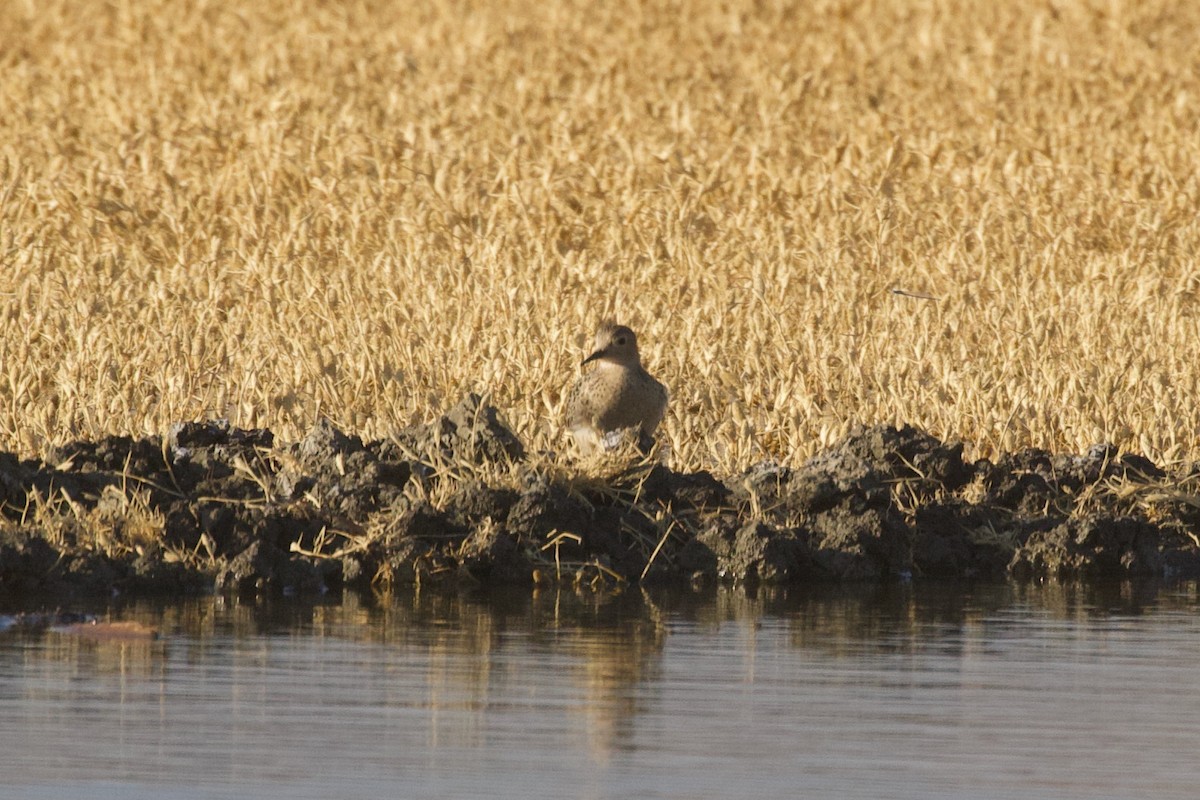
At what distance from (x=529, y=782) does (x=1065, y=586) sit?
4.06 metres

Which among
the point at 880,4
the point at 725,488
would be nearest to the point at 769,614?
the point at 725,488

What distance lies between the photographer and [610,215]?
17.4 m

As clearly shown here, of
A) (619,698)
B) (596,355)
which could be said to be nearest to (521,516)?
(596,355)

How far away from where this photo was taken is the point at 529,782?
620 centimetres

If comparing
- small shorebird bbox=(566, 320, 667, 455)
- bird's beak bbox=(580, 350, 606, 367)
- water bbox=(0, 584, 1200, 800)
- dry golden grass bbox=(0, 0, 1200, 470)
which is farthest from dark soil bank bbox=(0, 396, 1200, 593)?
dry golden grass bbox=(0, 0, 1200, 470)

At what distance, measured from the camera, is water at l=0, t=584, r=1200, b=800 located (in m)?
6.26

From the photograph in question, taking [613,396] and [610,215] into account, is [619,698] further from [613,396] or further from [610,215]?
[610,215]

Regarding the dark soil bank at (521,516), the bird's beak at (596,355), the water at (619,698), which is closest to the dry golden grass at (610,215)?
the bird's beak at (596,355)

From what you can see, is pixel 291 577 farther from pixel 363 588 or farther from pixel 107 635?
pixel 107 635

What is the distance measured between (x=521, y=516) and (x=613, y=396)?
1.29m

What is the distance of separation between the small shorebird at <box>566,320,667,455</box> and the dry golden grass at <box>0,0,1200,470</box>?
626 mm

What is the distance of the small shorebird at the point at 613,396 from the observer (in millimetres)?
10727

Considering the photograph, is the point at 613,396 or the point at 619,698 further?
the point at 613,396

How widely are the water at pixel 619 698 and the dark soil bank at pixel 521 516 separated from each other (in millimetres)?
325
